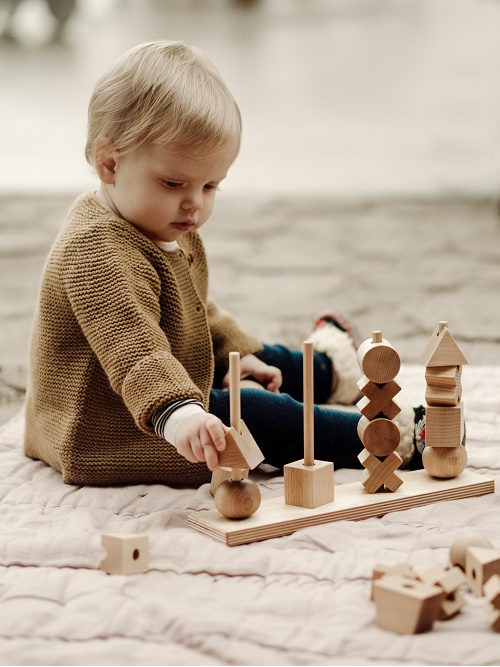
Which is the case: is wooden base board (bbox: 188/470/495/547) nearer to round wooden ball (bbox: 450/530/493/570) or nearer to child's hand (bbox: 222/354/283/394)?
round wooden ball (bbox: 450/530/493/570)

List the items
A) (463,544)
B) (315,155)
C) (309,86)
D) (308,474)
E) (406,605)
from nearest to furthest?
(406,605) < (463,544) < (308,474) < (315,155) < (309,86)

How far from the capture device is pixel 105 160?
1213mm

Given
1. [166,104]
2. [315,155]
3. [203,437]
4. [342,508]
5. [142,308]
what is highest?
[166,104]

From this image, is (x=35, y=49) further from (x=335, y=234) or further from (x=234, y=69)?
(x=335, y=234)

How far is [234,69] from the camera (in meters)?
4.72

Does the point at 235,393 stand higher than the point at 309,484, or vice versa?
the point at 235,393

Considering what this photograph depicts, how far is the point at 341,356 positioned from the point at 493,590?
31.2 inches

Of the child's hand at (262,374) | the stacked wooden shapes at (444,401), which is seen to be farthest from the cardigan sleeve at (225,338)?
the stacked wooden shapes at (444,401)

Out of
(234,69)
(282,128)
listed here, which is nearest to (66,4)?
(234,69)

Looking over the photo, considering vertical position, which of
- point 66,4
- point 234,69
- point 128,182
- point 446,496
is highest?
point 66,4

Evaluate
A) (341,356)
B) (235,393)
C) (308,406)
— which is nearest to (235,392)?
(235,393)

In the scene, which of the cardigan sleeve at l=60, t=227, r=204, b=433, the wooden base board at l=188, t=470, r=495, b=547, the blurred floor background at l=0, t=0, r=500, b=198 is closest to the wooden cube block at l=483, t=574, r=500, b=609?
the wooden base board at l=188, t=470, r=495, b=547

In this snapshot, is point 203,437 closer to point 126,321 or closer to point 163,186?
point 126,321

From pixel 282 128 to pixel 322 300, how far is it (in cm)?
208
